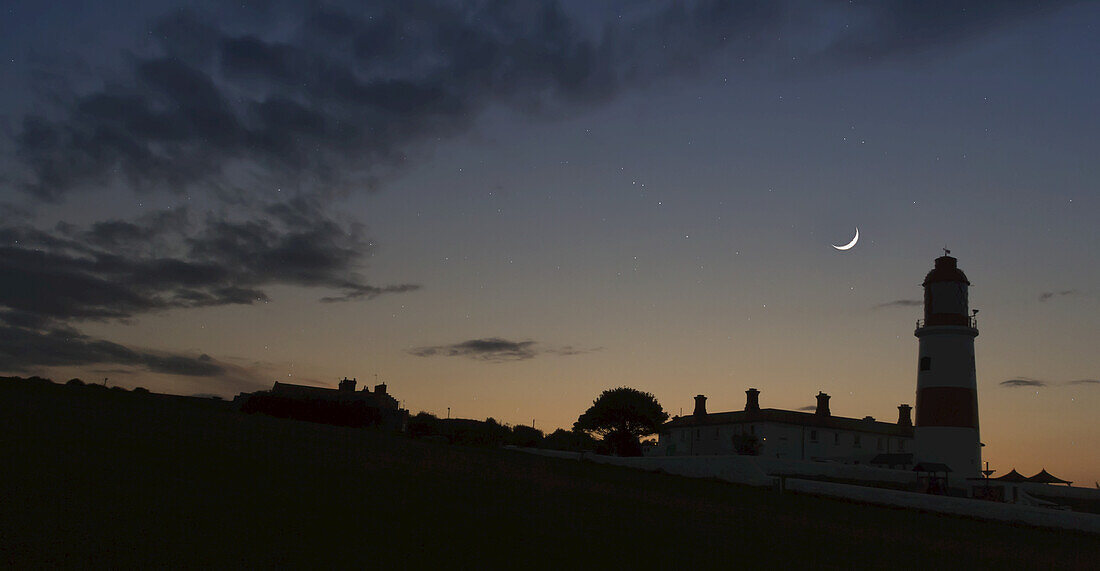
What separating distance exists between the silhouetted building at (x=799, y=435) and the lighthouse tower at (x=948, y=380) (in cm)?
2147

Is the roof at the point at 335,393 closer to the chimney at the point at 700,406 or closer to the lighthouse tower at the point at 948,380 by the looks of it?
the chimney at the point at 700,406

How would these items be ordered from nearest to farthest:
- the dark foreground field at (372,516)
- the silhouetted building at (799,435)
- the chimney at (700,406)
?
the dark foreground field at (372,516) < the silhouetted building at (799,435) < the chimney at (700,406)

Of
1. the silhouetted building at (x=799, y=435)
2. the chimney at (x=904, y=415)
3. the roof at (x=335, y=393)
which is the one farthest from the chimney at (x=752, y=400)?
the roof at (x=335, y=393)

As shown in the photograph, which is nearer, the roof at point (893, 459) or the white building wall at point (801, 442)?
the white building wall at point (801, 442)

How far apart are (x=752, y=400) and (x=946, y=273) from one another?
27.6m

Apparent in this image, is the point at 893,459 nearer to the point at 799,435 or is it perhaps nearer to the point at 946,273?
the point at 799,435

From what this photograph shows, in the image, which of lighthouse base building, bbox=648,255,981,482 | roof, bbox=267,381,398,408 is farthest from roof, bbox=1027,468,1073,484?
roof, bbox=267,381,398,408

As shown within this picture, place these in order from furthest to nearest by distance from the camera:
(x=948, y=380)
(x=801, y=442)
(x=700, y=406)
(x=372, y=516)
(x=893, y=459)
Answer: (x=700, y=406) < (x=893, y=459) < (x=801, y=442) < (x=948, y=380) < (x=372, y=516)

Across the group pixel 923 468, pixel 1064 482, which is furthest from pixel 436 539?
pixel 1064 482

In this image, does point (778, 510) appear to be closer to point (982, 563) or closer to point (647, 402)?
point (982, 563)

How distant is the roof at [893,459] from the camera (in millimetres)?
70319

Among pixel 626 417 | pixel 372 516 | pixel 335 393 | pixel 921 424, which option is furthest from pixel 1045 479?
pixel 335 393

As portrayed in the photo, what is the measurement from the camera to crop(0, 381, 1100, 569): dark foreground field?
13.0 metres

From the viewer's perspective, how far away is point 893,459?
71188 millimetres
